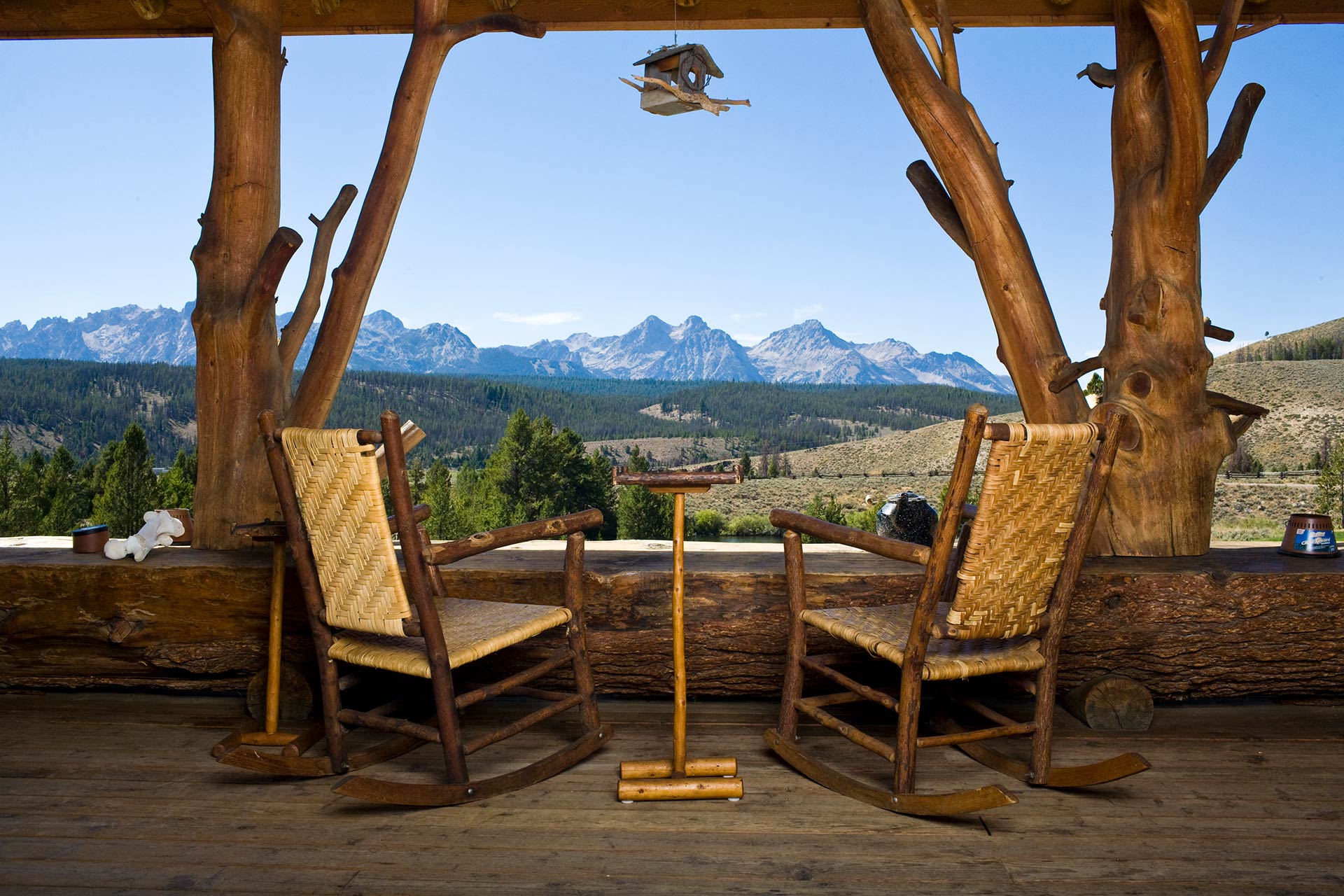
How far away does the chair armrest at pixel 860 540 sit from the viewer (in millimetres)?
1857

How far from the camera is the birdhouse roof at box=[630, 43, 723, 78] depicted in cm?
317

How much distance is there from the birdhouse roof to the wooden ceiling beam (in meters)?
0.12

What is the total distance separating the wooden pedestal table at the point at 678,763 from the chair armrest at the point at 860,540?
0.27 meters

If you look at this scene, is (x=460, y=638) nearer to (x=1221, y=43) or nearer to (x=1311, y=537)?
(x=1311, y=537)

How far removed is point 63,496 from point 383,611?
12.0m

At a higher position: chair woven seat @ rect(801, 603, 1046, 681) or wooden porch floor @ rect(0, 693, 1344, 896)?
chair woven seat @ rect(801, 603, 1046, 681)

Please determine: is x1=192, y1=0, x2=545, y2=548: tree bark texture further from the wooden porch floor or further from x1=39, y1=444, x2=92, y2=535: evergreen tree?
x1=39, y1=444, x2=92, y2=535: evergreen tree

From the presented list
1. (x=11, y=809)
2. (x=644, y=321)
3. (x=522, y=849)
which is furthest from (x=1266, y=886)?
Result: (x=644, y=321)

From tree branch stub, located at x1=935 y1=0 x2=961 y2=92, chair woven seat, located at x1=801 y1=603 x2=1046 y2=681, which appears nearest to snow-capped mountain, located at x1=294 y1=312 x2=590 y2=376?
tree branch stub, located at x1=935 y1=0 x2=961 y2=92

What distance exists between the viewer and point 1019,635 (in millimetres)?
1999

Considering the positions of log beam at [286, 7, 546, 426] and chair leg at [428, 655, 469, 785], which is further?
log beam at [286, 7, 546, 426]

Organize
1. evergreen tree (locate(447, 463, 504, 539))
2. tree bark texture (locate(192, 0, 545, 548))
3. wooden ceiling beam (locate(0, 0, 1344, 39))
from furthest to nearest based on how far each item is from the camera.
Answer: evergreen tree (locate(447, 463, 504, 539)) → wooden ceiling beam (locate(0, 0, 1344, 39)) → tree bark texture (locate(192, 0, 545, 548))

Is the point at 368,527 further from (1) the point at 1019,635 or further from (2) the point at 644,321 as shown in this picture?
(2) the point at 644,321

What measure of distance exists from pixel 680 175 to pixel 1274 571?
59.7 metres
